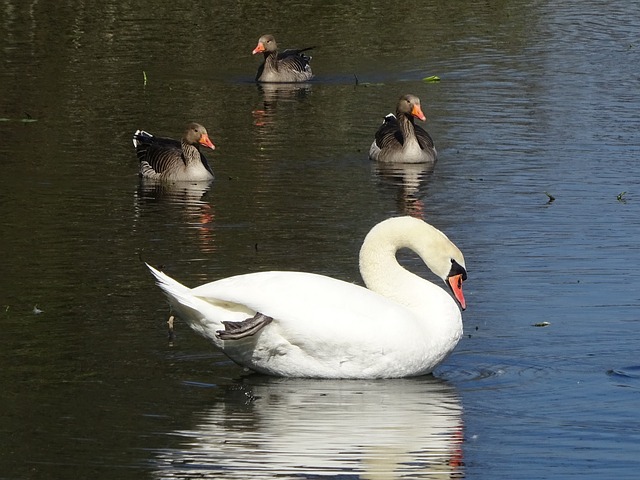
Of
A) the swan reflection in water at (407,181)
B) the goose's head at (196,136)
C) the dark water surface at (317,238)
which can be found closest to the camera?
the dark water surface at (317,238)

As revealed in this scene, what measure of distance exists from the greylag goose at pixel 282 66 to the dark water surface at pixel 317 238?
0.32 meters

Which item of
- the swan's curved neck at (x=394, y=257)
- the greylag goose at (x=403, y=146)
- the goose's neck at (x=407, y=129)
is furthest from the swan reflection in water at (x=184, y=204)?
the swan's curved neck at (x=394, y=257)

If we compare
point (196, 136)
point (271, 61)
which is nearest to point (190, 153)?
point (196, 136)

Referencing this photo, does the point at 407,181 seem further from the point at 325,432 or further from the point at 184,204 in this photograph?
the point at 325,432

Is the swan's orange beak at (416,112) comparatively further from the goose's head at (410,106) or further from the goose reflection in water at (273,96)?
the goose reflection in water at (273,96)

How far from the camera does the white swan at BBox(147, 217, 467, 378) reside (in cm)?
855

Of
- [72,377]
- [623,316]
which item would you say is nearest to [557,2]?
[623,316]

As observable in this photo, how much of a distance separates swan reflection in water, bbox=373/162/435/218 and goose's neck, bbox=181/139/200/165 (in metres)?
2.07

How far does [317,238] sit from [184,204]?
283cm

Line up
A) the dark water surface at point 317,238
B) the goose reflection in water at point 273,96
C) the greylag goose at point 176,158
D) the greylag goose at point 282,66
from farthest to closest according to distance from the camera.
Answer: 1. the greylag goose at point 282,66
2. the goose reflection in water at point 273,96
3. the greylag goose at point 176,158
4. the dark water surface at point 317,238

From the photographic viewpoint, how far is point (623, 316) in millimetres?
10148

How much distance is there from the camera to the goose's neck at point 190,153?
1655cm

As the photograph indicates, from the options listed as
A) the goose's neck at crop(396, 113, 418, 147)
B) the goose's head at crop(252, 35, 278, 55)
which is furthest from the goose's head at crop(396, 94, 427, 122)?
the goose's head at crop(252, 35, 278, 55)

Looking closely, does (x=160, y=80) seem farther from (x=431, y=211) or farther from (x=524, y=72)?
(x=431, y=211)
